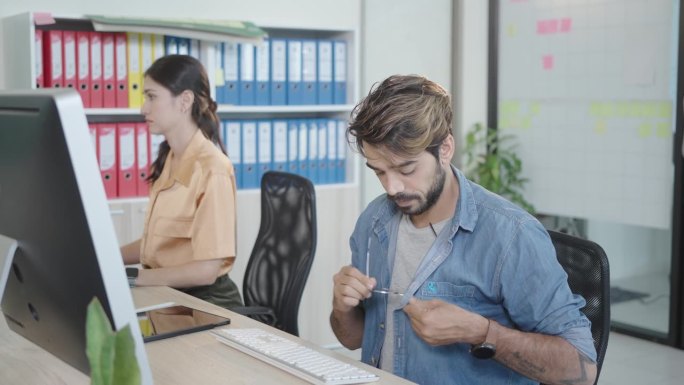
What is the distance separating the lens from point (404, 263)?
6.71ft

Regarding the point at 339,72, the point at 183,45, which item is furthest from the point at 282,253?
the point at 339,72

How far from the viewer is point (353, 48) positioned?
444 cm

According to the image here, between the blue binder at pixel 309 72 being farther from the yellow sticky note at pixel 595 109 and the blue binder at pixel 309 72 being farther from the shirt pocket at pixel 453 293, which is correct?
the shirt pocket at pixel 453 293

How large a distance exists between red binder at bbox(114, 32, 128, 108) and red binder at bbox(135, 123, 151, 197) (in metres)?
0.12

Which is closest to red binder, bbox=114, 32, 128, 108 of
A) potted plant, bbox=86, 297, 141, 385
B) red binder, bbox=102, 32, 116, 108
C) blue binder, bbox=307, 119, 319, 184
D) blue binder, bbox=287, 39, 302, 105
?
red binder, bbox=102, 32, 116, 108

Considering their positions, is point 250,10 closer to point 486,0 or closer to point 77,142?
point 486,0

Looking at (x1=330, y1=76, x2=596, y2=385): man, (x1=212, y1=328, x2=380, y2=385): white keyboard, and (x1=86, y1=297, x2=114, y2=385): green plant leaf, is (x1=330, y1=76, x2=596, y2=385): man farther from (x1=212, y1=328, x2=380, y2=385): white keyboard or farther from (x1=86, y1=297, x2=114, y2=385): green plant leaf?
(x1=86, y1=297, x2=114, y2=385): green plant leaf

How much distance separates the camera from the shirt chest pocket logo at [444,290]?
1.92 m

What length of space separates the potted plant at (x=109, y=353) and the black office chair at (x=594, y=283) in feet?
4.12

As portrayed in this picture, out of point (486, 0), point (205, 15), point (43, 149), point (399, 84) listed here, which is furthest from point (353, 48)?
point (43, 149)

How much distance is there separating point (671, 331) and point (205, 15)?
2.70 m

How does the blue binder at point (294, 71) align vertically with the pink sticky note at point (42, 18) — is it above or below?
below

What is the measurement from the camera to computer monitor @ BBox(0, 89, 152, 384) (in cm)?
114

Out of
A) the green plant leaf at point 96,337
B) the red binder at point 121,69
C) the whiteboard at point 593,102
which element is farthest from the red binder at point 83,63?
the green plant leaf at point 96,337
